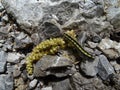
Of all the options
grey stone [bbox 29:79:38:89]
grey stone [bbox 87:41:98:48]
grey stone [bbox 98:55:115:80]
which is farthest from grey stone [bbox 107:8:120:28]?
grey stone [bbox 29:79:38:89]

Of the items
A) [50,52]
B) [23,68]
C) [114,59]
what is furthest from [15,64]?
[114,59]

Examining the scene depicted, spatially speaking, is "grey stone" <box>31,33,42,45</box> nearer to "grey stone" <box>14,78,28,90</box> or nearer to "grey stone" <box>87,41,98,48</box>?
"grey stone" <box>14,78,28,90</box>

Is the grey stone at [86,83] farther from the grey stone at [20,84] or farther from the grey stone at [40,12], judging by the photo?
the grey stone at [40,12]

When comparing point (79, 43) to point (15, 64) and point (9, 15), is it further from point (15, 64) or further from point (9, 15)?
point (9, 15)

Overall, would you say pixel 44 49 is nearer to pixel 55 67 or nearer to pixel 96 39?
pixel 55 67

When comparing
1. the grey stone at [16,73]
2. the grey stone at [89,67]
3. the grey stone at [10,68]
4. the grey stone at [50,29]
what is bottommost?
the grey stone at [16,73]

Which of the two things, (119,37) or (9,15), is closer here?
(119,37)

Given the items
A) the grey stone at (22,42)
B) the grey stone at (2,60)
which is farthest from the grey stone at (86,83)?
the grey stone at (2,60)
